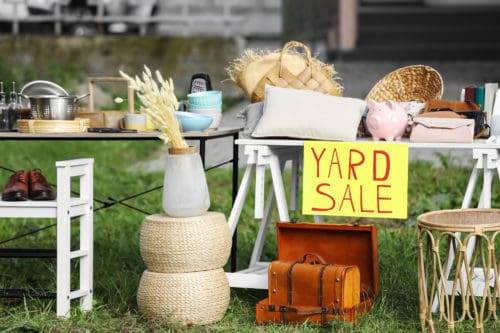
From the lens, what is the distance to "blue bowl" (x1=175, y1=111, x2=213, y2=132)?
5461 millimetres

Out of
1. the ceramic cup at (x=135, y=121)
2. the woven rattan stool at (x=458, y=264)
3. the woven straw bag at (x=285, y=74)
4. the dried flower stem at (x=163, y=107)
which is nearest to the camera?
the woven rattan stool at (x=458, y=264)

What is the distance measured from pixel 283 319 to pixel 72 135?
1.35 meters

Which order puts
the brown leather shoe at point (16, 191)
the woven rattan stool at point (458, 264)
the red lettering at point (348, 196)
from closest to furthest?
the woven rattan stool at point (458, 264)
the brown leather shoe at point (16, 191)
the red lettering at point (348, 196)

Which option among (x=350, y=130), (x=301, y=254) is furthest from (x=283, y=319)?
(x=350, y=130)

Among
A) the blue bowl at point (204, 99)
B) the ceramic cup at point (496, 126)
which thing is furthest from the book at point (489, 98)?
the blue bowl at point (204, 99)

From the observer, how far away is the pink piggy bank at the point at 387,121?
536 cm

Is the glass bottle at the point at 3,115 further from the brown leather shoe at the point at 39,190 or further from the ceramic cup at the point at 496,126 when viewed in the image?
the ceramic cup at the point at 496,126

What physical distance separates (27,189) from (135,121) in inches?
26.9

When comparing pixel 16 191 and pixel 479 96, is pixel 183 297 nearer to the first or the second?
pixel 16 191

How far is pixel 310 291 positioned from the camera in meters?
5.15

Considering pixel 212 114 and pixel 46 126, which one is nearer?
pixel 46 126

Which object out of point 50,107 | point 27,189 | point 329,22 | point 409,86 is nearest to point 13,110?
Result: point 50,107

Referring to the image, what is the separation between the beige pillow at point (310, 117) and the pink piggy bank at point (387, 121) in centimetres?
7

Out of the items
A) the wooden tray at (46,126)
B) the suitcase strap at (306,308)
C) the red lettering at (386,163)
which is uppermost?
the wooden tray at (46,126)
